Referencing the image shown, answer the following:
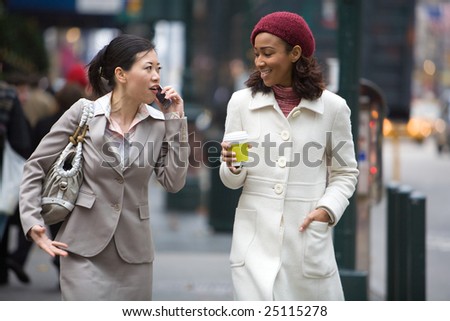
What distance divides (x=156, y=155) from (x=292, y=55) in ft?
2.57

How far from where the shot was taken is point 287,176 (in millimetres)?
4910

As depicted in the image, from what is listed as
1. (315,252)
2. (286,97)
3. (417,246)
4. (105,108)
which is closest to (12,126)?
(417,246)

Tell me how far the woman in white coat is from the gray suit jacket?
0.34m

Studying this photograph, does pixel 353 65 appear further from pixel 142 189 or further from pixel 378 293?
pixel 142 189

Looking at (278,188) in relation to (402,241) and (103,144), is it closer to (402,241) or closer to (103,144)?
(103,144)

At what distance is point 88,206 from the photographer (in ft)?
16.0

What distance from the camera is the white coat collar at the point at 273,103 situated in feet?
16.2

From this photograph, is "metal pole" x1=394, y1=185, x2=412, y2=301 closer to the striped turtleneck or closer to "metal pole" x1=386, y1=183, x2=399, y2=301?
"metal pole" x1=386, y1=183, x2=399, y2=301

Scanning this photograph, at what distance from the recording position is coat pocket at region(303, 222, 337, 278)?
4.88 meters

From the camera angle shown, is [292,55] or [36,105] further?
[36,105]

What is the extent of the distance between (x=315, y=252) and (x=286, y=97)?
2.44 feet

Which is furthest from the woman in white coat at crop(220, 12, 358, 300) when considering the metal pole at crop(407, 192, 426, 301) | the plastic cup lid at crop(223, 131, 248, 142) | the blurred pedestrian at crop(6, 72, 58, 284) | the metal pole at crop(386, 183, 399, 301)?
the blurred pedestrian at crop(6, 72, 58, 284)

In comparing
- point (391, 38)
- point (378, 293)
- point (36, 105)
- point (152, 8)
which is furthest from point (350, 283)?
point (391, 38)

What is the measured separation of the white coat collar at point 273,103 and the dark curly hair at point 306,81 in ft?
0.08
